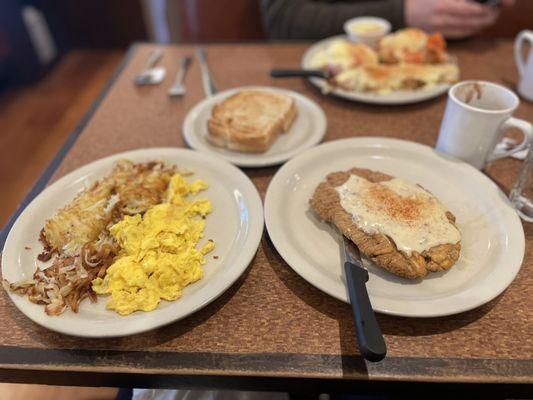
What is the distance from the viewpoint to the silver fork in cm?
185

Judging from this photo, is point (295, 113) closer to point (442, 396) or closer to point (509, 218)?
point (509, 218)

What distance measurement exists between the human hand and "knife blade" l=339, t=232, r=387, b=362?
62.8 inches

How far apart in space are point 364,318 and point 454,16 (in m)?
1.83

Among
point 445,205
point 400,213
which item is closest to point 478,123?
point 445,205

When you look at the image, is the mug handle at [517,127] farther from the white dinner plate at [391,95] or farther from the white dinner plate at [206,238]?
the white dinner plate at [206,238]

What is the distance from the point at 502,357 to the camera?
0.87 meters

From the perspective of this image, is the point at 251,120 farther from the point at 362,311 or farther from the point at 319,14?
the point at 319,14

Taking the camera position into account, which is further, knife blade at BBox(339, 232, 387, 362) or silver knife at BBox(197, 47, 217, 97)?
silver knife at BBox(197, 47, 217, 97)

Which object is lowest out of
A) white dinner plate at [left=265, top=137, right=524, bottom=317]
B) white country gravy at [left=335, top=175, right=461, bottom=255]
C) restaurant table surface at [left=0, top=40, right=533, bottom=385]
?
restaurant table surface at [left=0, top=40, right=533, bottom=385]

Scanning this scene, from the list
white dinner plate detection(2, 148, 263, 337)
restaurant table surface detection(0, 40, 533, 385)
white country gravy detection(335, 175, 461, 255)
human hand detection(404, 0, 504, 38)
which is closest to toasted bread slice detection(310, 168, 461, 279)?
white country gravy detection(335, 175, 461, 255)

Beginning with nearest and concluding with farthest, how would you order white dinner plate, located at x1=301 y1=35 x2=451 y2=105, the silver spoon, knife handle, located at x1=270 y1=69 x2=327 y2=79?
white dinner plate, located at x1=301 y1=35 x2=451 y2=105, knife handle, located at x1=270 y1=69 x2=327 y2=79, the silver spoon

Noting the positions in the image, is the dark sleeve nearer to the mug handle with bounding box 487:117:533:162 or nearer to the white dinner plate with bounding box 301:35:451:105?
the white dinner plate with bounding box 301:35:451:105

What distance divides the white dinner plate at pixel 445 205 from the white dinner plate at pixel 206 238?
9 centimetres

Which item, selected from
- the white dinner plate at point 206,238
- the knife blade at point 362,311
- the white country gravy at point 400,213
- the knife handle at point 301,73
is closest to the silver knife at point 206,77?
the knife handle at point 301,73
